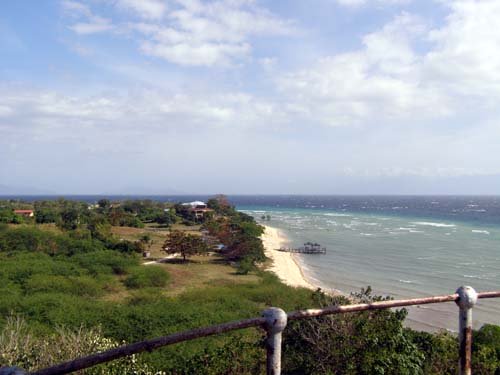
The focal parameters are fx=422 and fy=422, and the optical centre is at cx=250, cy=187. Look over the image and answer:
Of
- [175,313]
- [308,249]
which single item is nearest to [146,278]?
[175,313]

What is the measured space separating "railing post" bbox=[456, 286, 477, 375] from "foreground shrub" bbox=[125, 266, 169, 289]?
21501 mm

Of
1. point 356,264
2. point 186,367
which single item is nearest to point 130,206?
point 356,264

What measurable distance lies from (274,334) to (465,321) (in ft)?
4.62

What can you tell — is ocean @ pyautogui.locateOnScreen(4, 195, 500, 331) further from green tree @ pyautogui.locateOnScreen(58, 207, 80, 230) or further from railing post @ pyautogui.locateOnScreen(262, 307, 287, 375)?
green tree @ pyautogui.locateOnScreen(58, 207, 80, 230)

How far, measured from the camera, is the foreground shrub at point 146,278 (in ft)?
74.9

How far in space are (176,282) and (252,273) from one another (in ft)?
20.2

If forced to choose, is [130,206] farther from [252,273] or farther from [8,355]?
[8,355]

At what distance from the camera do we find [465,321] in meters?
2.70

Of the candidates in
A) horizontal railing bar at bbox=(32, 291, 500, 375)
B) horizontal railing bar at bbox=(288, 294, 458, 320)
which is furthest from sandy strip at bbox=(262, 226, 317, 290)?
horizontal railing bar at bbox=(32, 291, 500, 375)

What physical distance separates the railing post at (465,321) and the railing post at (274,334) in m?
1.29

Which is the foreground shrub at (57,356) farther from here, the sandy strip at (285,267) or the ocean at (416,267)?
the sandy strip at (285,267)

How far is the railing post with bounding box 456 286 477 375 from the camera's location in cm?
265

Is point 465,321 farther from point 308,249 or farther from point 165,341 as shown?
point 308,249

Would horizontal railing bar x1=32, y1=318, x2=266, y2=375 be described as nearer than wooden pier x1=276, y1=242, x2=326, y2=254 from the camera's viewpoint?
Yes
